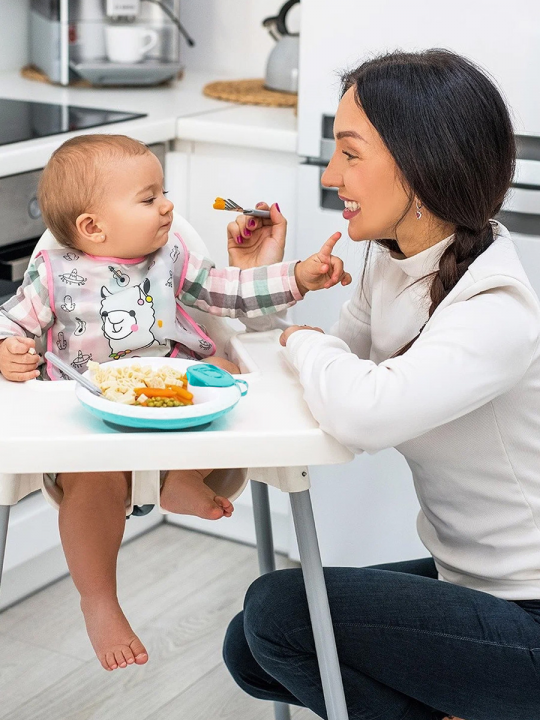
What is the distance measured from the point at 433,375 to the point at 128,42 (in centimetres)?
161

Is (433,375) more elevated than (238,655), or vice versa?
(433,375)

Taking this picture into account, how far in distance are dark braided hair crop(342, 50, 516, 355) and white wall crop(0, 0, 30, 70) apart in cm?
161

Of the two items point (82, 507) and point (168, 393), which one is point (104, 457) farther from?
point (82, 507)

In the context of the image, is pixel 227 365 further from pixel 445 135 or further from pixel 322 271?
pixel 445 135

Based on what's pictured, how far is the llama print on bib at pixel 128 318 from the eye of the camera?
1.30 m

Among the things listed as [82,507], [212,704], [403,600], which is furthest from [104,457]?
[212,704]

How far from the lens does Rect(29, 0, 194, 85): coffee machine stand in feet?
7.87

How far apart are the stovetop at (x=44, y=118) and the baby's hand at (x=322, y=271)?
0.68 metres

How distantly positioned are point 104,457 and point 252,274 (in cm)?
47

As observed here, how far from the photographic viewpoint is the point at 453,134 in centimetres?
116

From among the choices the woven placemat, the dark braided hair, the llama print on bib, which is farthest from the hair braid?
the woven placemat

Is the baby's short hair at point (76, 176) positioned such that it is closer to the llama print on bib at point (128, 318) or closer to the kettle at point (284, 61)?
the llama print on bib at point (128, 318)

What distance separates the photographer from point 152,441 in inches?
38.5

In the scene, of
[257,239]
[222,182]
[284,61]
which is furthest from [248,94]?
[257,239]
